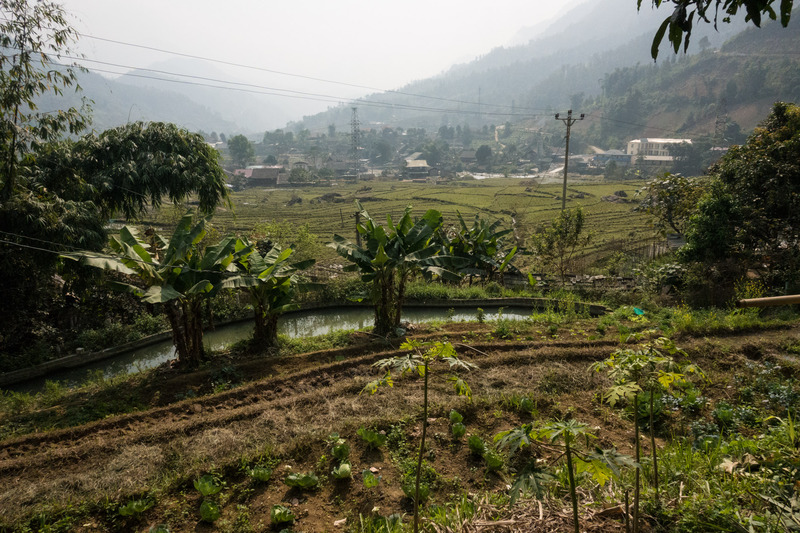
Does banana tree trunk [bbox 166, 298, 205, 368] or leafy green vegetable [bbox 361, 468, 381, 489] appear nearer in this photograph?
leafy green vegetable [bbox 361, 468, 381, 489]

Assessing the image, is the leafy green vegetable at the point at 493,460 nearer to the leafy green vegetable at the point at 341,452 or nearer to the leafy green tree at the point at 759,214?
the leafy green vegetable at the point at 341,452

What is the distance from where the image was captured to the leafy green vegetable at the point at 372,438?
193 inches

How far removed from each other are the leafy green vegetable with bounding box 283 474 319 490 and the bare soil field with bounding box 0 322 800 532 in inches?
3.4

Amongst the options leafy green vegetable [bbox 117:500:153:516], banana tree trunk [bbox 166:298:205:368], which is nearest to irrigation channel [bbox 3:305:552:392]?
banana tree trunk [bbox 166:298:205:368]

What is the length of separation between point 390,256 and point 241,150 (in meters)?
89.2

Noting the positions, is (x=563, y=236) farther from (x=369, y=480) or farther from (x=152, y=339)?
(x=152, y=339)

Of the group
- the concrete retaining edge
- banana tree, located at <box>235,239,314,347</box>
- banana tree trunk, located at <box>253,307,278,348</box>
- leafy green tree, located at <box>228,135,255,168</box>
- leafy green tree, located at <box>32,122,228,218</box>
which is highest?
leafy green tree, located at <box>228,135,255,168</box>

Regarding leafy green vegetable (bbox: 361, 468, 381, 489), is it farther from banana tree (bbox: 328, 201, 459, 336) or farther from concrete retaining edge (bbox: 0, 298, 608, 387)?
concrete retaining edge (bbox: 0, 298, 608, 387)

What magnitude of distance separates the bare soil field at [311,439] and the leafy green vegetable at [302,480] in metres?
0.09

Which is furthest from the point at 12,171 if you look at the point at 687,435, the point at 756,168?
the point at 756,168

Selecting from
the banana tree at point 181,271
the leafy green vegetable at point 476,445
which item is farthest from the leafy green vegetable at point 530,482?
the banana tree at point 181,271

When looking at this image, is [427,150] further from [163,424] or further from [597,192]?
[163,424]

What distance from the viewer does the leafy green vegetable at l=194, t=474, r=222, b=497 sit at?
4013 millimetres

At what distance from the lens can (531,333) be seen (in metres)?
9.45
